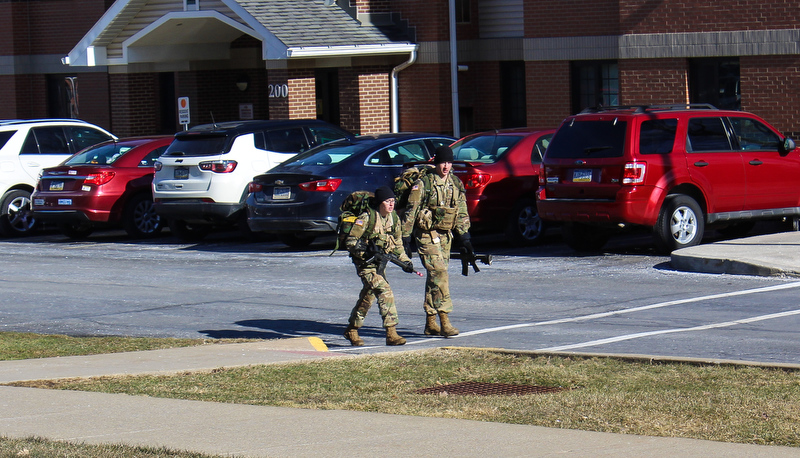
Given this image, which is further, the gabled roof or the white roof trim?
the gabled roof

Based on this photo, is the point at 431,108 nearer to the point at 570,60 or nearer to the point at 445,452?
the point at 570,60

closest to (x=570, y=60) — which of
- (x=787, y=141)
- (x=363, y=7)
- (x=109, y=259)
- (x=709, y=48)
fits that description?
(x=709, y=48)

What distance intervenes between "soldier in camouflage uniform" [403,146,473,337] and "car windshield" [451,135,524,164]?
5.69 metres

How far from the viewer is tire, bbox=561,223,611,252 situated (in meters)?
14.9

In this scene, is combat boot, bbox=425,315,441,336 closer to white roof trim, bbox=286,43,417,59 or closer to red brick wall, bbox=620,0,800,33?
red brick wall, bbox=620,0,800,33

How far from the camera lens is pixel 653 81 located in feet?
68.7

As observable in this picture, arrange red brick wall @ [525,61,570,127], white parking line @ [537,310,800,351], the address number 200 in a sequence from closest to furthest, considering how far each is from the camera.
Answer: white parking line @ [537,310,800,351] < red brick wall @ [525,61,570,127] < the address number 200

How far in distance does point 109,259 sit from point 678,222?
781 centimetres

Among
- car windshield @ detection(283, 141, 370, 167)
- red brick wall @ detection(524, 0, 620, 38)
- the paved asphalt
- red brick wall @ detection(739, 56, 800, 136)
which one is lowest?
the paved asphalt

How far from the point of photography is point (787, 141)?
14.7m

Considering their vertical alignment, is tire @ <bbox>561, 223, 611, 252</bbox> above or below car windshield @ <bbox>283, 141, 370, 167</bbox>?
Result: below

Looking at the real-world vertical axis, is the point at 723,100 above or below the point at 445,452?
above

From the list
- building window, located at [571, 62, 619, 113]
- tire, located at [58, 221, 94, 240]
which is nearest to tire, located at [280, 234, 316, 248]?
tire, located at [58, 221, 94, 240]

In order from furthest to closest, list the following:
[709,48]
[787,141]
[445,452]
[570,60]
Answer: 1. [570,60]
2. [709,48]
3. [787,141]
4. [445,452]
